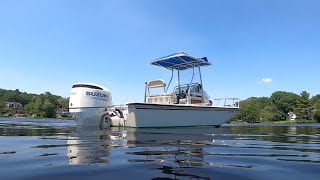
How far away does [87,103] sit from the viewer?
1919 centimetres

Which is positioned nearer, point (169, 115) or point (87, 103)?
point (169, 115)

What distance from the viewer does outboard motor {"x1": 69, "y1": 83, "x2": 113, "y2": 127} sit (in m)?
19.2

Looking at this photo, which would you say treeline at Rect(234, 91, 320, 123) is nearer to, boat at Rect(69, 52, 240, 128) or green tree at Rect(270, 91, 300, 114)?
green tree at Rect(270, 91, 300, 114)

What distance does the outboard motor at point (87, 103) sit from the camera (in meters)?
19.2

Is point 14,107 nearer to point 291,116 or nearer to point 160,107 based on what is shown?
point 291,116

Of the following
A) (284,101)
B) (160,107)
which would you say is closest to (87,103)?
(160,107)

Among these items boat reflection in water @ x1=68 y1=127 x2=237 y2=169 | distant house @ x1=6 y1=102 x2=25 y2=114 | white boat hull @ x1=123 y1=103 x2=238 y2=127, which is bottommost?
boat reflection in water @ x1=68 y1=127 x2=237 y2=169

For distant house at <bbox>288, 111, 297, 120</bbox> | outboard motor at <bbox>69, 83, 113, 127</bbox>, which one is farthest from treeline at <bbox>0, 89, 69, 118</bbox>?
distant house at <bbox>288, 111, 297, 120</bbox>

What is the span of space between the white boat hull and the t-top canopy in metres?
3.88

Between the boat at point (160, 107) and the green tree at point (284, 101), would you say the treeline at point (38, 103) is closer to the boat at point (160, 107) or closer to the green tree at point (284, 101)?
the boat at point (160, 107)

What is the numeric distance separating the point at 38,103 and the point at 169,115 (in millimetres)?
98193

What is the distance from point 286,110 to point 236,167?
12635 centimetres

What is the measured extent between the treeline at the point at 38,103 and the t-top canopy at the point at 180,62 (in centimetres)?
8372

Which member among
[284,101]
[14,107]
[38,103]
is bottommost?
[14,107]
